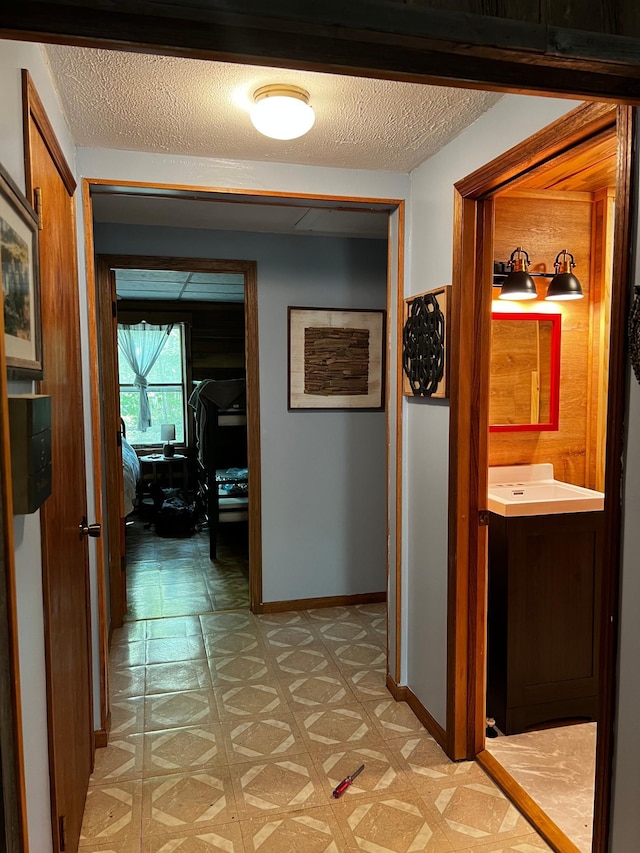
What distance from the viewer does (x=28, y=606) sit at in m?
1.28

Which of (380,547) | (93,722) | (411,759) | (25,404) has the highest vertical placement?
(25,404)

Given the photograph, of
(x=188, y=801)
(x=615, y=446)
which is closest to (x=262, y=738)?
(x=188, y=801)

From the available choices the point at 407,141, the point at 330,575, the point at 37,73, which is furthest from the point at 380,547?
the point at 37,73

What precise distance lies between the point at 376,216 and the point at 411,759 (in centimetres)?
261

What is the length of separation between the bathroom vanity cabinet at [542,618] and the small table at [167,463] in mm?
4586

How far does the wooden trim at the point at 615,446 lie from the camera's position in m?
1.42

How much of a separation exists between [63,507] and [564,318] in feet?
8.11

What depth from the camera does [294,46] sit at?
0.78 meters

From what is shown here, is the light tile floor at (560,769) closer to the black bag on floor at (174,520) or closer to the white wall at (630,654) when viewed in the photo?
the white wall at (630,654)

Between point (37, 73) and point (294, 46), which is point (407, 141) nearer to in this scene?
point (37, 73)

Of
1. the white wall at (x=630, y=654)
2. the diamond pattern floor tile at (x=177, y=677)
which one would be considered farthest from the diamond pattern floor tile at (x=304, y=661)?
the white wall at (x=630, y=654)

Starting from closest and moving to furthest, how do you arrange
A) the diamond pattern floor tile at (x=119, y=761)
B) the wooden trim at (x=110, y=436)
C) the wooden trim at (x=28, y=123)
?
the wooden trim at (x=28, y=123), the diamond pattern floor tile at (x=119, y=761), the wooden trim at (x=110, y=436)

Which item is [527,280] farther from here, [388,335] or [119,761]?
[119,761]

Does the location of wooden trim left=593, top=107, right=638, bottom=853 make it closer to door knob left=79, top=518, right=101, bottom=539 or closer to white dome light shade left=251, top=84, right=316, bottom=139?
white dome light shade left=251, top=84, right=316, bottom=139
